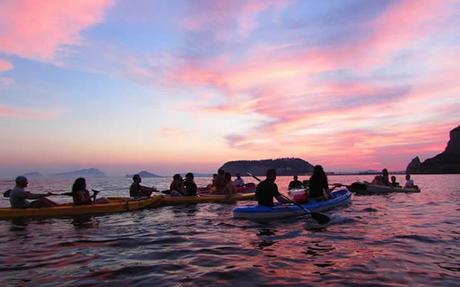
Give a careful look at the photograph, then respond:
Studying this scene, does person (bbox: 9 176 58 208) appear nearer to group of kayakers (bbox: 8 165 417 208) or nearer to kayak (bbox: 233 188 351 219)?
group of kayakers (bbox: 8 165 417 208)

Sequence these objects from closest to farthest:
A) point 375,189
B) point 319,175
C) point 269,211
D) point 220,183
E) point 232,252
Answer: point 232,252 → point 269,211 → point 319,175 → point 220,183 → point 375,189

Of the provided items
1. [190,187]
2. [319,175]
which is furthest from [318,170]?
[190,187]

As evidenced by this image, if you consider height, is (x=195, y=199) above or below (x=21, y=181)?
below

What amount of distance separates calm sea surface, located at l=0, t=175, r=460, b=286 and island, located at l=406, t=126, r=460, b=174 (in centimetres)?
13607

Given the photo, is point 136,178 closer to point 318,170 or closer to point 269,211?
point 269,211

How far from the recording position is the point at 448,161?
452ft

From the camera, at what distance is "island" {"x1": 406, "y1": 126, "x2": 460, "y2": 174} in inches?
5290

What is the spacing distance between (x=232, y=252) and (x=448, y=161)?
148 meters

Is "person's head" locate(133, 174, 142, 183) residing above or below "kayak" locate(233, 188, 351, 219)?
above

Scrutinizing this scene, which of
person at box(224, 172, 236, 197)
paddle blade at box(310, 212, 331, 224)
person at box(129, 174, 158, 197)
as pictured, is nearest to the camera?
paddle blade at box(310, 212, 331, 224)

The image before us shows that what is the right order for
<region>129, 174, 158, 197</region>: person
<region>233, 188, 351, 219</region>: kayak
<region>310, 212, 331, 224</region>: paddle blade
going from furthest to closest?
<region>129, 174, 158, 197</region>: person
<region>233, 188, 351, 219</region>: kayak
<region>310, 212, 331, 224</region>: paddle blade

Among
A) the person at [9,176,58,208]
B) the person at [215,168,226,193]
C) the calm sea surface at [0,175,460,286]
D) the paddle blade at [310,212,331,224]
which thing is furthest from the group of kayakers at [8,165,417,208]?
the paddle blade at [310,212,331,224]

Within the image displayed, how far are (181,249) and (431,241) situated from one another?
6.30 m

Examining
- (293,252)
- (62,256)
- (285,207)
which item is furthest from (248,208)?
(62,256)
